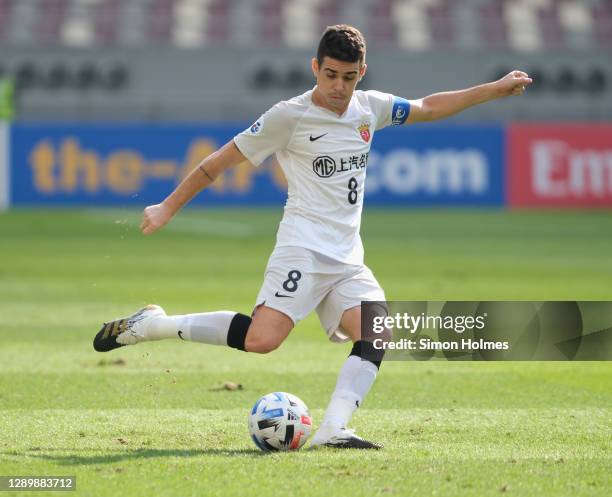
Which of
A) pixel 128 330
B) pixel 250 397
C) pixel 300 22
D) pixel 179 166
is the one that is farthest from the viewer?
pixel 300 22

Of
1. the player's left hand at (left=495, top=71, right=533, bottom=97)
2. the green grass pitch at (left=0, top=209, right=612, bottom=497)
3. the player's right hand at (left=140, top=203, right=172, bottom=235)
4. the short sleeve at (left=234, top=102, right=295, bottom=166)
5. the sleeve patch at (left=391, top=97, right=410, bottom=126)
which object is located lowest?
the green grass pitch at (left=0, top=209, right=612, bottom=497)

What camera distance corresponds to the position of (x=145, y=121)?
32.8 metres

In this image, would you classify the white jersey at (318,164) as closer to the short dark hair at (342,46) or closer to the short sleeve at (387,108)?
the short sleeve at (387,108)

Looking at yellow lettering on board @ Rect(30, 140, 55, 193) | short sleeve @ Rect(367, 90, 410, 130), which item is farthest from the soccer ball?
yellow lettering on board @ Rect(30, 140, 55, 193)

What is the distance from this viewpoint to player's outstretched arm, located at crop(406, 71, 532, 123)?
6.86 metres

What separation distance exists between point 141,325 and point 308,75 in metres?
29.0

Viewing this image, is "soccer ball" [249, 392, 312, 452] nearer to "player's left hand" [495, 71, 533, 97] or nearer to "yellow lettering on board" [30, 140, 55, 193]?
"player's left hand" [495, 71, 533, 97]

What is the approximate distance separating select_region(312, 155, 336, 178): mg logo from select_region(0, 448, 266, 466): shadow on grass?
58.1 inches

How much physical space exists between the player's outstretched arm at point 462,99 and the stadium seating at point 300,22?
100.0 ft

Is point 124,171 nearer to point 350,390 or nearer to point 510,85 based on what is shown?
point 510,85

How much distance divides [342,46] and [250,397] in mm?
2627

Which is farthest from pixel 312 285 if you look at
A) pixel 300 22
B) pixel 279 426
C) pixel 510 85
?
pixel 300 22

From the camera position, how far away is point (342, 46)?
6.24 metres

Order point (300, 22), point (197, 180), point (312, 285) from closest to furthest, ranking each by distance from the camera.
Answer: point (312, 285), point (197, 180), point (300, 22)
